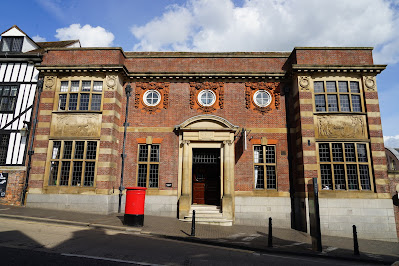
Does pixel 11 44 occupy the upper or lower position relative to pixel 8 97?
upper

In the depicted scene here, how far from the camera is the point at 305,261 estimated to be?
7.50 metres

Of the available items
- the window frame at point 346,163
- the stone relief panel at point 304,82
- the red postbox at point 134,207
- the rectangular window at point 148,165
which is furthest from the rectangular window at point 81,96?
the window frame at point 346,163

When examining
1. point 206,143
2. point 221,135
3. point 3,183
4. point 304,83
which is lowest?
point 3,183

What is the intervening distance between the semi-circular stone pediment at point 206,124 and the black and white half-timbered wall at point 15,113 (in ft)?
30.0

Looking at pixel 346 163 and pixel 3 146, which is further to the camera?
pixel 3 146

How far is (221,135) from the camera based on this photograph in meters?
14.7

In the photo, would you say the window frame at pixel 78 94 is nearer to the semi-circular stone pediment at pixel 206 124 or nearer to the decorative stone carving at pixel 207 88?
the semi-circular stone pediment at pixel 206 124

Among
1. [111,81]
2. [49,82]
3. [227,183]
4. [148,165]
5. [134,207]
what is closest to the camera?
[134,207]

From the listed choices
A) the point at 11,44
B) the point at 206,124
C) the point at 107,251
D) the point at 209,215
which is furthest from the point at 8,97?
the point at 209,215

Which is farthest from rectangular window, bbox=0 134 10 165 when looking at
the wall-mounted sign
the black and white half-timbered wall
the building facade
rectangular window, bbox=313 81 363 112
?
rectangular window, bbox=313 81 363 112

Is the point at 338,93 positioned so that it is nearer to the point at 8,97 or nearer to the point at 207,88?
the point at 207,88

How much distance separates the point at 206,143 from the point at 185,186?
2.77 m

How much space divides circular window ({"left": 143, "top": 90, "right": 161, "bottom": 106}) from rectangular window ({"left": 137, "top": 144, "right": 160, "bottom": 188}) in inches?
106

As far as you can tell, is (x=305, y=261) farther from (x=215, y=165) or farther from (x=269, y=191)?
(x=215, y=165)
